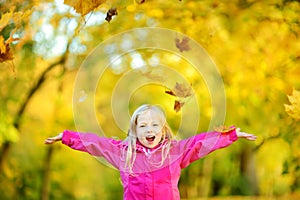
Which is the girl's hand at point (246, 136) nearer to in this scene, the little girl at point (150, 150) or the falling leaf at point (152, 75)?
the little girl at point (150, 150)

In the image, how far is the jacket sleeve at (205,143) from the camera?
10.0ft

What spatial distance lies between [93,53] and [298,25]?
282 centimetres

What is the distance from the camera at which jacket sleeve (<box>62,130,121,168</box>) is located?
123 inches

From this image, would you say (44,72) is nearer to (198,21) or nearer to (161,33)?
(161,33)

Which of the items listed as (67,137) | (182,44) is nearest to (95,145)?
(67,137)

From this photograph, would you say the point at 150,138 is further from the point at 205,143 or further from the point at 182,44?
the point at 182,44

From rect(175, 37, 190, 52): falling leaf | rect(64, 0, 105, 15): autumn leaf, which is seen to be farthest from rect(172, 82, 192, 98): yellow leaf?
rect(64, 0, 105, 15): autumn leaf

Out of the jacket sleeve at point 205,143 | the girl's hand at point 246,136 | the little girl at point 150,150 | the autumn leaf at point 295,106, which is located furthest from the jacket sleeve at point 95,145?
the autumn leaf at point 295,106

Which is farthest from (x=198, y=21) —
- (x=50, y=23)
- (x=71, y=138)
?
(x=71, y=138)

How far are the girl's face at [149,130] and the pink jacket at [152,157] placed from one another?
4 centimetres

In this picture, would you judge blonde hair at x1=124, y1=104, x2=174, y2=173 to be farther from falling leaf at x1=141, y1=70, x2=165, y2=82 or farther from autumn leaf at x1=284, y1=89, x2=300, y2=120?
falling leaf at x1=141, y1=70, x2=165, y2=82

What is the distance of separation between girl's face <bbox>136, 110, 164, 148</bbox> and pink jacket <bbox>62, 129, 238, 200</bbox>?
0.13 ft

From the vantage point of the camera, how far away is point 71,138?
123 inches

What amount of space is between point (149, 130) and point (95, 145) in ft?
1.01
